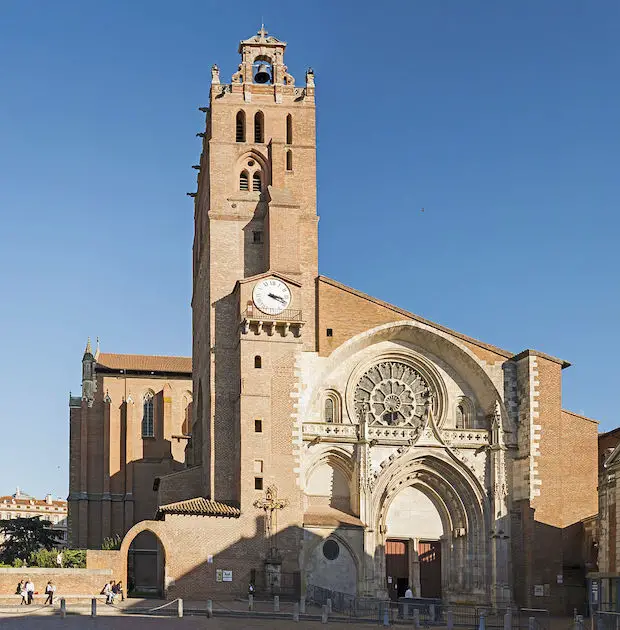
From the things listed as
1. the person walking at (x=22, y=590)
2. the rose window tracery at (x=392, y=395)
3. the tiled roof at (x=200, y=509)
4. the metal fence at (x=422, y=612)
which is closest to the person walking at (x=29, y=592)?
the person walking at (x=22, y=590)

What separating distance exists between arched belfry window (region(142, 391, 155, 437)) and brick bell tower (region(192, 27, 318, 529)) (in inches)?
673

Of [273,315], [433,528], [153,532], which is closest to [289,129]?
[273,315]

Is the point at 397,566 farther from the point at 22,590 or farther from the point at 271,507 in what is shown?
the point at 22,590

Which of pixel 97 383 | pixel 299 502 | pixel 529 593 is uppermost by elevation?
pixel 97 383

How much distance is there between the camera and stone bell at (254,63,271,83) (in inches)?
2411

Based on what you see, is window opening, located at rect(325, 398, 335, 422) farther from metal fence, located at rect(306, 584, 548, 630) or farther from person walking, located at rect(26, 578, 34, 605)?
person walking, located at rect(26, 578, 34, 605)

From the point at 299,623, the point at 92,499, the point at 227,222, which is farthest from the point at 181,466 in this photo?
the point at 299,623

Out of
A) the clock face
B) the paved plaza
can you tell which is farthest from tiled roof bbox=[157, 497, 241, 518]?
the clock face

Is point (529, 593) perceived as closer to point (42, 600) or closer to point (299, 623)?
point (299, 623)

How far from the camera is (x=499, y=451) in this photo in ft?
181

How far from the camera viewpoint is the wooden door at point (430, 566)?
183 ft

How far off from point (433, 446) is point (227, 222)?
14.4 meters

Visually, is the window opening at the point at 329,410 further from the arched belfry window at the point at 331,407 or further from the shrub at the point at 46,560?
the shrub at the point at 46,560

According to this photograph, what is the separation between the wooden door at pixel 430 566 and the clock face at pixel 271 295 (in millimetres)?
13229
